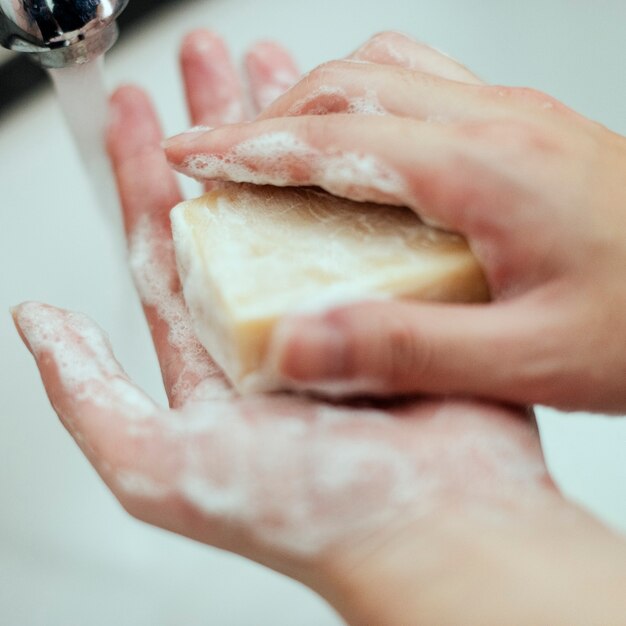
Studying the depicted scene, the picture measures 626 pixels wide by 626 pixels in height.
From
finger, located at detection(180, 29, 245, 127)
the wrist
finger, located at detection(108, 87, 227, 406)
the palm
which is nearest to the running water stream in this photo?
finger, located at detection(108, 87, 227, 406)

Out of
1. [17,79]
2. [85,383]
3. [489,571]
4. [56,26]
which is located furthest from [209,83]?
[489,571]

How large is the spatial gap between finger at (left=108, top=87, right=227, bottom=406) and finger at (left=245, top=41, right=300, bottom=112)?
0.13 m

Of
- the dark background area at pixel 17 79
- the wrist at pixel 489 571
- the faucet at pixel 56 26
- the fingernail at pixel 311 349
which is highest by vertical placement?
the faucet at pixel 56 26

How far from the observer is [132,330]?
0.89 metres

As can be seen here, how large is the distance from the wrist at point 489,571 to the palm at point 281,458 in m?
0.01

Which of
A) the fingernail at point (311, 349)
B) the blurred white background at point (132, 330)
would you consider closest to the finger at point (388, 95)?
the fingernail at point (311, 349)

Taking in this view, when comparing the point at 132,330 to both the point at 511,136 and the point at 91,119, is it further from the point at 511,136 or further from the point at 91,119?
the point at 511,136

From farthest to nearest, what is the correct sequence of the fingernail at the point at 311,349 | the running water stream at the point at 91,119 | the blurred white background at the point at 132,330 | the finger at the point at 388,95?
1. the blurred white background at the point at 132,330
2. the running water stream at the point at 91,119
3. the finger at the point at 388,95
4. the fingernail at the point at 311,349

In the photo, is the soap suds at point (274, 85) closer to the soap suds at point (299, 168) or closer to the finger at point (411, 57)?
the finger at point (411, 57)

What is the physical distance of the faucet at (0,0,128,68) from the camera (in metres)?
0.52

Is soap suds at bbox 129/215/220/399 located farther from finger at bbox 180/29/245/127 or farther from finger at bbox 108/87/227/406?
finger at bbox 180/29/245/127

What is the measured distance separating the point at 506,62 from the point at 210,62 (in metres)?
0.43

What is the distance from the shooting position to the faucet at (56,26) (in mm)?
525

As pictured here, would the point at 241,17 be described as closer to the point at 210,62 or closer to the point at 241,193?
the point at 210,62
